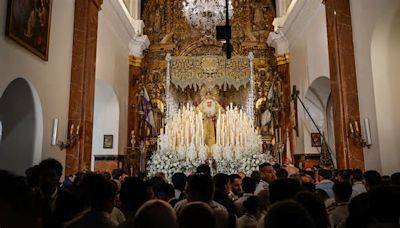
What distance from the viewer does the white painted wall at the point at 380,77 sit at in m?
7.73

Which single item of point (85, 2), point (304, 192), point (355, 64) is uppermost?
point (85, 2)

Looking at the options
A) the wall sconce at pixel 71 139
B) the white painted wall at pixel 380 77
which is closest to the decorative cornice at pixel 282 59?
the white painted wall at pixel 380 77

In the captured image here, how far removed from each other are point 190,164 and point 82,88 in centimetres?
337

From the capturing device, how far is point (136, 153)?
529 inches

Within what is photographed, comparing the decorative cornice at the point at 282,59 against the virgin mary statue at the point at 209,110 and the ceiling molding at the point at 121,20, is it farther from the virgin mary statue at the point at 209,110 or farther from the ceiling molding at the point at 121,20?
the ceiling molding at the point at 121,20

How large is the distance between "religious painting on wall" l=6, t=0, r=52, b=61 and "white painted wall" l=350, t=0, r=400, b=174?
649 cm

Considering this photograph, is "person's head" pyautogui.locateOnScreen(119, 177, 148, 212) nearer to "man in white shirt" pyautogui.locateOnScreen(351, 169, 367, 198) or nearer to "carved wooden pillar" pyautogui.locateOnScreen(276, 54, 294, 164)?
"man in white shirt" pyautogui.locateOnScreen(351, 169, 367, 198)

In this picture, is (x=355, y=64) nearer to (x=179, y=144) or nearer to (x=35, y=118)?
(x=179, y=144)

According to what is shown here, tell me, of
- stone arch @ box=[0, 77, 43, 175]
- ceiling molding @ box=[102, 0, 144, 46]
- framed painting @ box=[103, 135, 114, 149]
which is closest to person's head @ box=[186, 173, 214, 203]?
stone arch @ box=[0, 77, 43, 175]

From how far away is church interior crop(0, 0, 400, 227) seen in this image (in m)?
7.30

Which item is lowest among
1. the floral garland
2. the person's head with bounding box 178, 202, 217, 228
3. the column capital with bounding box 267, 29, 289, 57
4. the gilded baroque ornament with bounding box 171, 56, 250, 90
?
the person's head with bounding box 178, 202, 217, 228

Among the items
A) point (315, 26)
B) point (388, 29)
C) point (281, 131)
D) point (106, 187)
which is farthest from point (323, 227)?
point (281, 131)

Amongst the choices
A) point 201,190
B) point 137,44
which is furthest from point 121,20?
point 201,190

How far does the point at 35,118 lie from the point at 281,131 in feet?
28.8
